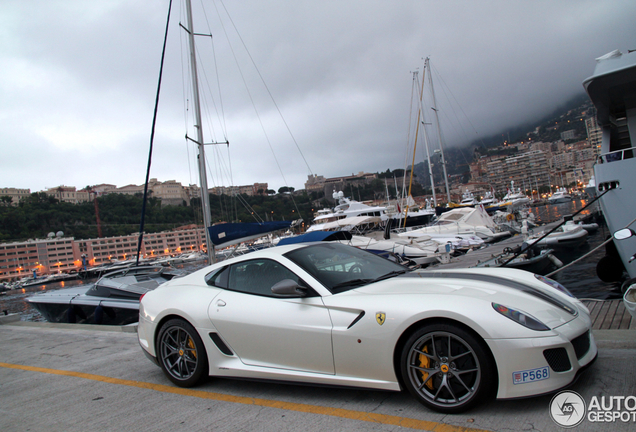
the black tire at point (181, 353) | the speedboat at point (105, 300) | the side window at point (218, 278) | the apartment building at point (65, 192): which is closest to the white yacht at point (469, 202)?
the speedboat at point (105, 300)

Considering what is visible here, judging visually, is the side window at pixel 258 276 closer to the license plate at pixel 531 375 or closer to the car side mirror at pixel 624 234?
the license plate at pixel 531 375

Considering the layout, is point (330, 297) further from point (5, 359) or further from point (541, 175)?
point (541, 175)

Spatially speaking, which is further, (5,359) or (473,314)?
(5,359)

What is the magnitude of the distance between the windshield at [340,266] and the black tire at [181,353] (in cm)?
120

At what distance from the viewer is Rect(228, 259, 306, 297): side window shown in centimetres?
342

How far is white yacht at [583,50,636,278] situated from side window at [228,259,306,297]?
6.69 m

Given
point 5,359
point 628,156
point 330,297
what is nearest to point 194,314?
point 330,297

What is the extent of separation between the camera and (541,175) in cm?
13888

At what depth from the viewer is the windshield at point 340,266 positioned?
10.7 feet

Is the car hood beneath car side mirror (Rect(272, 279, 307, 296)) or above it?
beneath

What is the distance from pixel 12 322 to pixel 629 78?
49.6 ft

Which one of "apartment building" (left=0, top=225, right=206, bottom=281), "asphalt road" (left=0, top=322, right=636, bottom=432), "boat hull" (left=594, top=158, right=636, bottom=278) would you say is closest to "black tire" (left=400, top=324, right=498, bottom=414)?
"asphalt road" (left=0, top=322, right=636, bottom=432)

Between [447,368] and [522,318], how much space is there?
56cm

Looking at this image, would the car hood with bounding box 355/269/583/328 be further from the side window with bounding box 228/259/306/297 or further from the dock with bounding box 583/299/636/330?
the dock with bounding box 583/299/636/330
